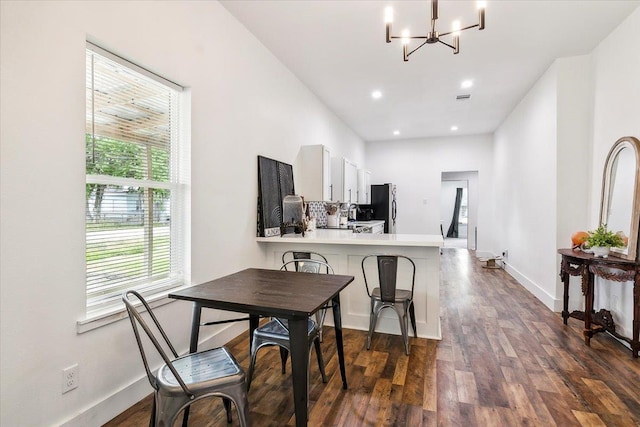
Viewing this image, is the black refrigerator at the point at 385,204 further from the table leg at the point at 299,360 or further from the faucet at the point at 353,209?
the table leg at the point at 299,360

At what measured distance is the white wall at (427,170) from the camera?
7898mm

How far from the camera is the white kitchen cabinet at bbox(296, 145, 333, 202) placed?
4590 mm

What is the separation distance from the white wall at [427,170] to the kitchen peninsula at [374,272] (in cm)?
521

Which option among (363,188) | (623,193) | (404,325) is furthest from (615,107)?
(363,188)

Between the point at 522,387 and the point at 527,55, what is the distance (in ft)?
11.7

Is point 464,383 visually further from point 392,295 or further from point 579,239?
point 579,239

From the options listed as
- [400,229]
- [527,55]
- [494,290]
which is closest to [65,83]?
[527,55]

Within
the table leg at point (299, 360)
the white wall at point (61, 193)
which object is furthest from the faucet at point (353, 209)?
the table leg at point (299, 360)

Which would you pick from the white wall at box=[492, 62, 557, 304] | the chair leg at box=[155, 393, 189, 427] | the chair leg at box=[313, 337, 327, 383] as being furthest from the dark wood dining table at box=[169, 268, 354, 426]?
the white wall at box=[492, 62, 557, 304]

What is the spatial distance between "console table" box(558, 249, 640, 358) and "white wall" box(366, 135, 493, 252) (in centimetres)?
481

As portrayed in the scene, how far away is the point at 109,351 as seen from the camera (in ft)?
6.23

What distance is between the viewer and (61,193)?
165 centimetres

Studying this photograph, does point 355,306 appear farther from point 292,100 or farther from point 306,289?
point 292,100

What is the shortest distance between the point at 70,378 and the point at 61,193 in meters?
0.97
